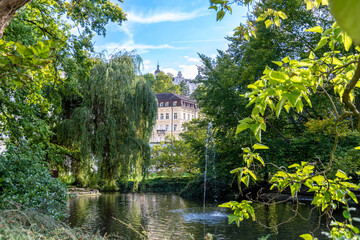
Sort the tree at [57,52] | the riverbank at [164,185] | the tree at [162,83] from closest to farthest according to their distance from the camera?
the tree at [57,52], the riverbank at [164,185], the tree at [162,83]

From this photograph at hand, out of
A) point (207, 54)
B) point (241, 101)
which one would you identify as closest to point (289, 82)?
point (241, 101)

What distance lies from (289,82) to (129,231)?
32.5ft

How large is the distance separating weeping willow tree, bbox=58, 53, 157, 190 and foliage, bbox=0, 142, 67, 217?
649 cm

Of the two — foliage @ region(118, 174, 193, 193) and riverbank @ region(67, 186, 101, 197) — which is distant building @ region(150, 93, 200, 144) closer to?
foliage @ region(118, 174, 193, 193)

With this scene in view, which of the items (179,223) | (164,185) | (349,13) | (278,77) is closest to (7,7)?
(278,77)

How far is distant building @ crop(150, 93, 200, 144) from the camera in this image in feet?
204

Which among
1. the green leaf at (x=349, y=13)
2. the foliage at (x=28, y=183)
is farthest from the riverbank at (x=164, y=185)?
the green leaf at (x=349, y=13)

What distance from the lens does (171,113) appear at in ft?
207

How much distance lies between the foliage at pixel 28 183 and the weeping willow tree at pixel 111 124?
6489 mm

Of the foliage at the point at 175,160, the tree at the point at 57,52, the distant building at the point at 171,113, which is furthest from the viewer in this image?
the distant building at the point at 171,113

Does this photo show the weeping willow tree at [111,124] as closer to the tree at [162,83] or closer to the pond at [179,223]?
the pond at [179,223]

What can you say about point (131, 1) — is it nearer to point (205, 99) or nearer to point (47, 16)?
point (47, 16)

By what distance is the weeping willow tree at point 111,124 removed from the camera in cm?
1467

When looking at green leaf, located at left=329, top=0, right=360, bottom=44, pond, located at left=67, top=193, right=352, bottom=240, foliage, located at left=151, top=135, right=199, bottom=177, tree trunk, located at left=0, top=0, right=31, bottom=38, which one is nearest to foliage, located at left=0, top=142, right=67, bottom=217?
pond, located at left=67, top=193, right=352, bottom=240
